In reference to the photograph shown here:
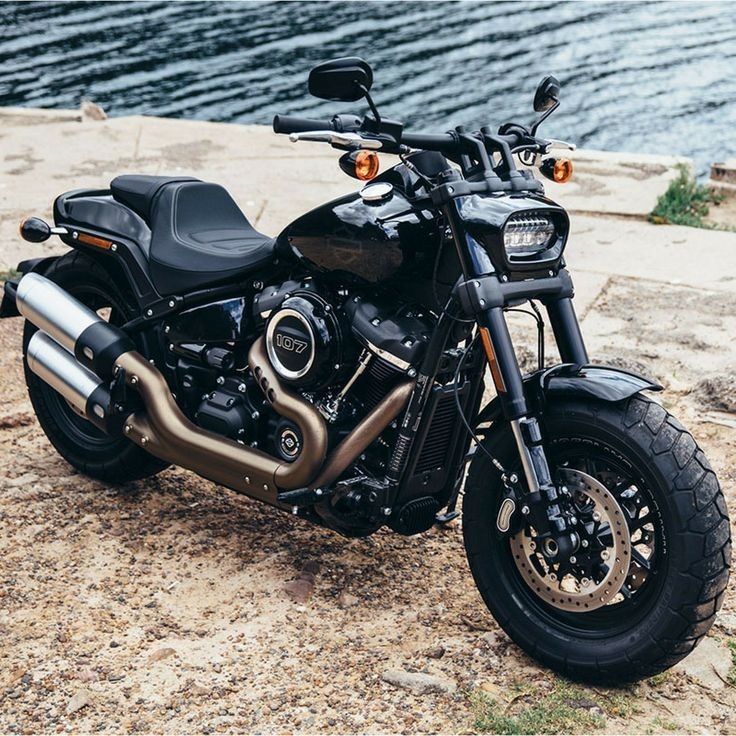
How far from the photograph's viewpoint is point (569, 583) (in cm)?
373

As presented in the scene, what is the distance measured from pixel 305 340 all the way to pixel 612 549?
1.13 m

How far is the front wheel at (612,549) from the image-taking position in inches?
123

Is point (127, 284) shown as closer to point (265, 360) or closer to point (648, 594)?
point (265, 360)

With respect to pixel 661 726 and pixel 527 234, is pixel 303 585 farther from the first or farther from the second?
pixel 527 234

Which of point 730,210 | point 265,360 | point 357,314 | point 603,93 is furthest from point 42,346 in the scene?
point 603,93

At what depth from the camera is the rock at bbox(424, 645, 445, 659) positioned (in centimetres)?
354

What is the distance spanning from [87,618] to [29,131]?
279 inches

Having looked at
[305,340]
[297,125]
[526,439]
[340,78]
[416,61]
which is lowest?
[416,61]

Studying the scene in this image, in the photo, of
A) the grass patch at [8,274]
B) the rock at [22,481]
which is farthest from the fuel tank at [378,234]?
the grass patch at [8,274]

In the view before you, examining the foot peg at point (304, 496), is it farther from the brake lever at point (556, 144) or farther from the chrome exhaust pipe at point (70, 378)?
the brake lever at point (556, 144)

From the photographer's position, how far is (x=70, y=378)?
4430 mm

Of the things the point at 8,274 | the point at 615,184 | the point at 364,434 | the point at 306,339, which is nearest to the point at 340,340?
the point at 306,339

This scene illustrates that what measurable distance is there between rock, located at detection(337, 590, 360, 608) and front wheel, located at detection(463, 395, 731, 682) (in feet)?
1.61

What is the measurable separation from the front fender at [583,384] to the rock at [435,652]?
0.73 m
